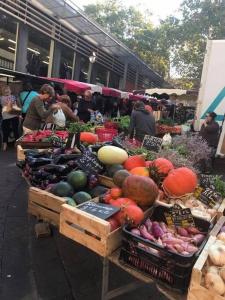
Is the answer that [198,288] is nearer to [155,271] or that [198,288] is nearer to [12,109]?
[155,271]

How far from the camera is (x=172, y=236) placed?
8.91 feet

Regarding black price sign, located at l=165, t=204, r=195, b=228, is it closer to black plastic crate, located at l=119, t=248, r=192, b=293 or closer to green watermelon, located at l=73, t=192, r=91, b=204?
black plastic crate, located at l=119, t=248, r=192, b=293

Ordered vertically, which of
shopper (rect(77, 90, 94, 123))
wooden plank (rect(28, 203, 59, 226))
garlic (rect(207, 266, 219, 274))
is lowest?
wooden plank (rect(28, 203, 59, 226))

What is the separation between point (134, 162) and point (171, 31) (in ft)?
91.9

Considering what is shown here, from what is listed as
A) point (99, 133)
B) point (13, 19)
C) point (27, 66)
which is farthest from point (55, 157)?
point (27, 66)

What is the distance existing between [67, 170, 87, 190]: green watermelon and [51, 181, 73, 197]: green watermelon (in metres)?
0.08

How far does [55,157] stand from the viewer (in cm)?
455

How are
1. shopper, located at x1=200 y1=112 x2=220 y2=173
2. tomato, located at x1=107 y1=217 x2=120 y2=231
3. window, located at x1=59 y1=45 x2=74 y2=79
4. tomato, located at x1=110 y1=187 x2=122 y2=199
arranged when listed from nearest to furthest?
tomato, located at x1=107 y1=217 x2=120 y2=231 < tomato, located at x1=110 y1=187 x2=122 y2=199 < shopper, located at x1=200 y1=112 x2=220 y2=173 < window, located at x1=59 y1=45 x2=74 y2=79

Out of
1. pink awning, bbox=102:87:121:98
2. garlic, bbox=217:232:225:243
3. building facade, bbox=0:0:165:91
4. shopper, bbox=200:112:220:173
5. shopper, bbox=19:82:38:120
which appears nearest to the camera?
garlic, bbox=217:232:225:243

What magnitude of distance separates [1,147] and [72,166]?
5.50 metres

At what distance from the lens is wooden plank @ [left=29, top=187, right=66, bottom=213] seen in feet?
11.5

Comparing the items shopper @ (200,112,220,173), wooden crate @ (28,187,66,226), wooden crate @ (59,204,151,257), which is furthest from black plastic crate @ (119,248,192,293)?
shopper @ (200,112,220,173)

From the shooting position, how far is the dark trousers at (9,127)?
8742mm

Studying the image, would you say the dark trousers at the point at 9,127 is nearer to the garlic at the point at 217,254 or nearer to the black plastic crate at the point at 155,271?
the black plastic crate at the point at 155,271
